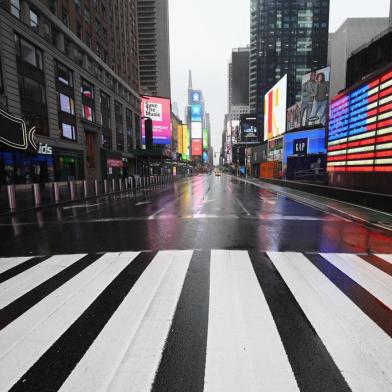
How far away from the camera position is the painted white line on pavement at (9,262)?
5.29 m

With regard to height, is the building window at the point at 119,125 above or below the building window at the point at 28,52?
below

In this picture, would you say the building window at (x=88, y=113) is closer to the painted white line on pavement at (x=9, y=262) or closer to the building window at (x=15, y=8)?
the building window at (x=15, y=8)

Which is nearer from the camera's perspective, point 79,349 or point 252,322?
point 79,349

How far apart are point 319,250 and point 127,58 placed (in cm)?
6074

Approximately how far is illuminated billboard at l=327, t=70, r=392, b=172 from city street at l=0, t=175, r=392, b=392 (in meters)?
7.76

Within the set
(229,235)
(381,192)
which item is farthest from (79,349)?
(381,192)

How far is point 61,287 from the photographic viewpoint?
13.9 feet

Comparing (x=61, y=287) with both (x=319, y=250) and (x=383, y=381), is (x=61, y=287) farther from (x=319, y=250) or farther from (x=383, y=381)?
(x=319, y=250)

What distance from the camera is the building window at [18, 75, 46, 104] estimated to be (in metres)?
24.2

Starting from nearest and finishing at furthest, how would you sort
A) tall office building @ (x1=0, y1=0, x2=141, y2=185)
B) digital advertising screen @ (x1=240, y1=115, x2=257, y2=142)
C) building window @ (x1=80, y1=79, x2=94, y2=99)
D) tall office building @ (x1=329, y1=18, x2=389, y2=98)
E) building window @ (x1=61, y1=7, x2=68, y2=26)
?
tall office building @ (x1=0, y1=0, x2=141, y2=185)
building window @ (x1=61, y1=7, x2=68, y2=26)
building window @ (x1=80, y1=79, x2=94, y2=99)
tall office building @ (x1=329, y1=18, x2=389, y2=98)
digital advertising screen @ (x1=240, y1=115, x2=257, y2=142)

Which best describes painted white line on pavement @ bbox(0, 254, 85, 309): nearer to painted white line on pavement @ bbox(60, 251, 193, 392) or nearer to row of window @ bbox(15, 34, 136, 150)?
painted white line on pavement @ bbox(60, 251, 193, 392)

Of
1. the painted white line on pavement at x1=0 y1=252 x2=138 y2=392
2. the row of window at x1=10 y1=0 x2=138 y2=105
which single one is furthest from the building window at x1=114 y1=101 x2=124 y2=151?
the painted white line on pavement at x1=0 y1=252 x2=138 y2=392

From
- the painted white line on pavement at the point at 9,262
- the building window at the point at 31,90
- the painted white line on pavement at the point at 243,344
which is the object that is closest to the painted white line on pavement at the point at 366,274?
the painted white line on pavement at the point at 243,344

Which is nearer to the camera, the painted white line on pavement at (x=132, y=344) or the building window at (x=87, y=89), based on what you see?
the painted white line on pavement at (x=132, y=344)
